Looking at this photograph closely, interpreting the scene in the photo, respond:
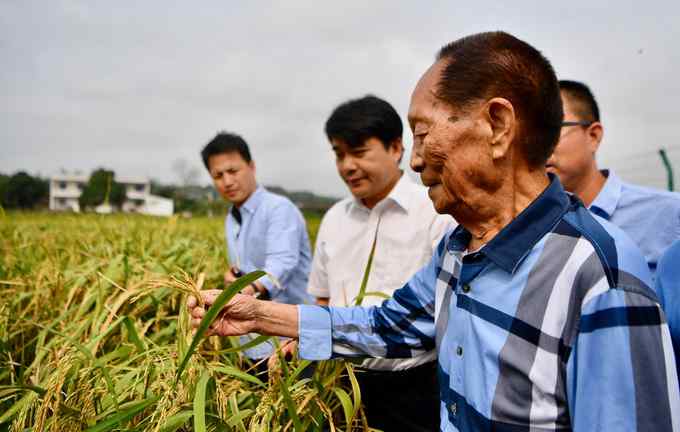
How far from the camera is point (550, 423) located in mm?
788

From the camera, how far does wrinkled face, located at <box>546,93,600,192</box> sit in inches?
75.6

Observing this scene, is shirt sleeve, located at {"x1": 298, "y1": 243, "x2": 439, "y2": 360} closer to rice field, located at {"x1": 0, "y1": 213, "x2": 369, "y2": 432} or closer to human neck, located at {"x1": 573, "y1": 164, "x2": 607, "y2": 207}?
rice field, located at {"x1": 0, "y1": 213, "x2": 369, "y2": 432}

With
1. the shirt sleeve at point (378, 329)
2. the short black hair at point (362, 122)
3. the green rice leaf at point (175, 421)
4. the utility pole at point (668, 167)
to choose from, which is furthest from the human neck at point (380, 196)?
the utility pole at point (668, 167)

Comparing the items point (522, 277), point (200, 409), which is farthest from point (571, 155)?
point (200, 409)

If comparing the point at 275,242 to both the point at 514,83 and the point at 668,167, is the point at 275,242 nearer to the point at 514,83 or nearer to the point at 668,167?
the point at 514,83

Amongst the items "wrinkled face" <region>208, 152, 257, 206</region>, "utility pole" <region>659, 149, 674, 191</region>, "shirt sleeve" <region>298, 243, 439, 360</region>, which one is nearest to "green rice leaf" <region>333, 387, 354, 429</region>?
"shirt sleeve" <region>298, 243, 439, 360</region>

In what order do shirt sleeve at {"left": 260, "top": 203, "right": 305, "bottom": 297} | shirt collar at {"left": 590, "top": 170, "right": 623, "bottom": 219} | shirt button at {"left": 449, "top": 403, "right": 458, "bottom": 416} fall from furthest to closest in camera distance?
shirt sleeve at {"left": 260, "top": 203, "right": 305, "bottom": 297}
shirt collar at {"left": 590, "top": 170, "right": 623, "bottom": 219}
shirt button at {"left": 449, "top": 403, "right": 458, "bottom": 416}

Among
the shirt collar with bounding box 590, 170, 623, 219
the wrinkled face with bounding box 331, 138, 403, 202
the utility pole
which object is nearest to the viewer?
the shirt collar with bounding box 590, 170, 623, 219

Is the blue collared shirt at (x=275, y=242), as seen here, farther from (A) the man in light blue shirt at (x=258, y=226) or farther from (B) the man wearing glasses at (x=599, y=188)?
(B) the man wearing glasses at (x=599, y=188)

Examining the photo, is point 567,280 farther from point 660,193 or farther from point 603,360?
point 660,193

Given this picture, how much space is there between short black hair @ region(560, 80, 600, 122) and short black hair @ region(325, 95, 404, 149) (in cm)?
76

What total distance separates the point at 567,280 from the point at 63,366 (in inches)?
53.8

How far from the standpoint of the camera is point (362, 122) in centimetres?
210

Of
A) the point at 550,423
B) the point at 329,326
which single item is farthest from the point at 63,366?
the point at 550,423
